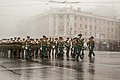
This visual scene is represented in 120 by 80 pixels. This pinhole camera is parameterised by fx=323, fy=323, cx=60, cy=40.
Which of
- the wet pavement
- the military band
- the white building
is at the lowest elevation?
the wet pavement

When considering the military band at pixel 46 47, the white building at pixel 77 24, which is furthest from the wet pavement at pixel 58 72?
the white building at pixel 77 24

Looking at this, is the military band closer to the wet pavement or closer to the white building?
the wet pavement

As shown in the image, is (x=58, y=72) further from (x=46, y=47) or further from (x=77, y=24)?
(x=77, y=24)

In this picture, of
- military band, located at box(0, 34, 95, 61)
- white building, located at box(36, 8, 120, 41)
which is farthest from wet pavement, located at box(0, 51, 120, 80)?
white building, located at box(36, 8, 120, 41)

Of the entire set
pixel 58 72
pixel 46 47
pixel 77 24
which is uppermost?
pixel 77 24

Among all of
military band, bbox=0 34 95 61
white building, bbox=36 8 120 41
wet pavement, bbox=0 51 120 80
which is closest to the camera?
wet pavement, bbox=0 51 120 80

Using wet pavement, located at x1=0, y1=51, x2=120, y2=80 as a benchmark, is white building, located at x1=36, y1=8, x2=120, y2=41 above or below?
above

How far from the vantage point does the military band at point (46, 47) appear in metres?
22.2

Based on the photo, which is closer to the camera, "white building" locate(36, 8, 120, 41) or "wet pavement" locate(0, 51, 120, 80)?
"wet pavement" locate(0, 51, 120, 80)

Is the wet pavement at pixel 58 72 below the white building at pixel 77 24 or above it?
below

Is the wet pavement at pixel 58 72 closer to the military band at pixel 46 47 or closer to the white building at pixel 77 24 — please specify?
the military band at pixel 46 47

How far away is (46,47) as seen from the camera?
22.5 meters

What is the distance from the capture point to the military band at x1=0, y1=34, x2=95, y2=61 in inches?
874

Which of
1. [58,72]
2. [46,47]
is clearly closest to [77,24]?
[46,47]
